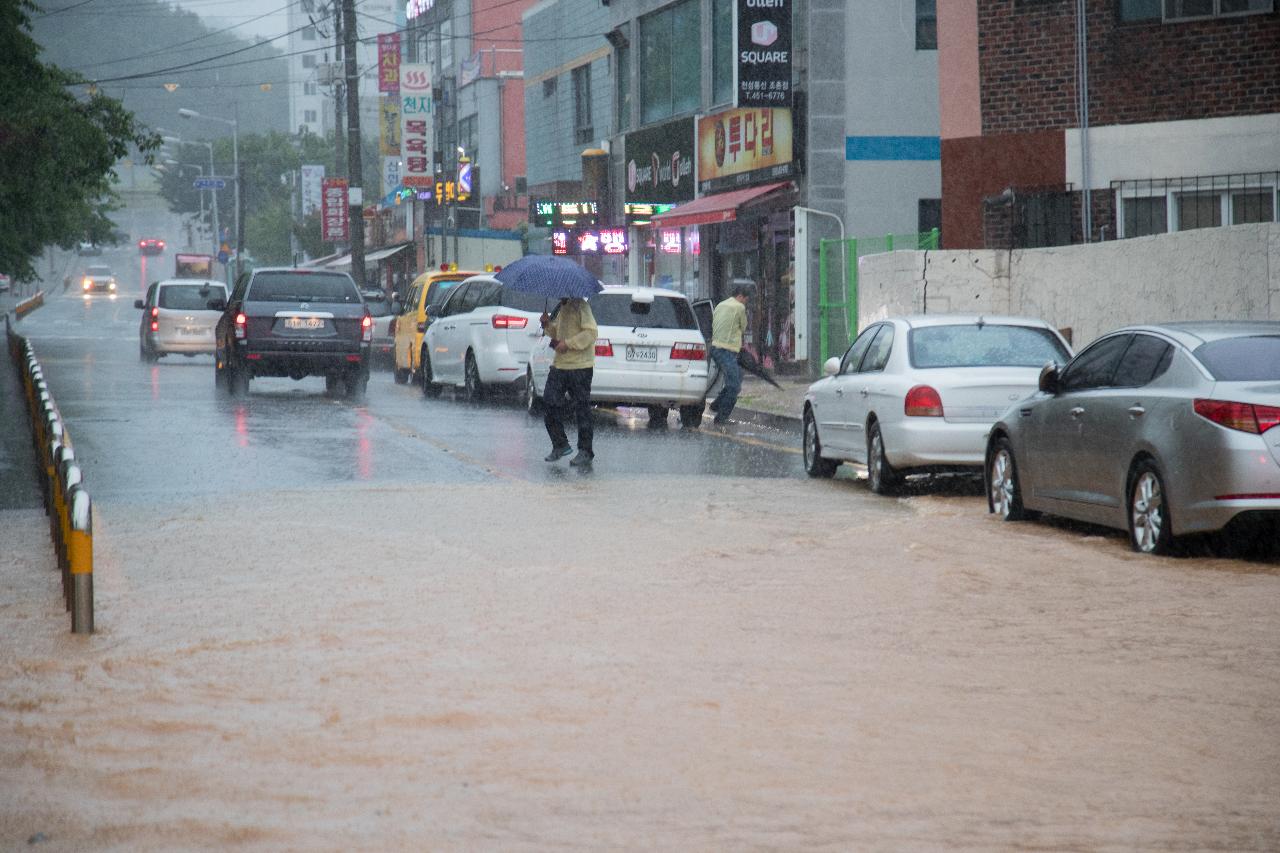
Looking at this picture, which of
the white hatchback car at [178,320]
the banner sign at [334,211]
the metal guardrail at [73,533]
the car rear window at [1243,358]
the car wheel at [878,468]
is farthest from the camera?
the banner sign at [334,211]

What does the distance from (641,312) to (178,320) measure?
2080 cm

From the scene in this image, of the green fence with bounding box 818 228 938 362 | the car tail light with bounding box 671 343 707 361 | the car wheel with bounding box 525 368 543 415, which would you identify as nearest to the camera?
the car tail light with bounding box 671 343 707 361

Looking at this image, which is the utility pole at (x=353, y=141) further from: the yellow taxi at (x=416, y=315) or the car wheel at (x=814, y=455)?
the car wheel at (x=814, y=455)

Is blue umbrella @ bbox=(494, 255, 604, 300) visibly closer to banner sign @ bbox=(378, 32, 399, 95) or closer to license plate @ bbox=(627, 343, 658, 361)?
license plate @ bbox=(627, 343, 658, 361)

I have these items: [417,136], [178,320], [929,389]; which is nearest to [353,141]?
[178,320]

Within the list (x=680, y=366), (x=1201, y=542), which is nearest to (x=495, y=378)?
(x=680, y=366)

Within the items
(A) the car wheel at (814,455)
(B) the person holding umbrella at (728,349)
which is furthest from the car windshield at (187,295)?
(A) the car wheel at (814,455)

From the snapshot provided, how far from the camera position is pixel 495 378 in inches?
998

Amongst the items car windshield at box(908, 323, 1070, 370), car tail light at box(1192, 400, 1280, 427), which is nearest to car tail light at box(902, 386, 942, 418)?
car windshield at box(908, 323, 1070, 370)

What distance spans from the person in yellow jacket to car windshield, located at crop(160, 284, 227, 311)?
24.9 m

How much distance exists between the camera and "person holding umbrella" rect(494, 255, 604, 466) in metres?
17.0

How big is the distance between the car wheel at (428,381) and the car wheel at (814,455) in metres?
11.2

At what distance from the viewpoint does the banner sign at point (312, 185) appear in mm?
93750

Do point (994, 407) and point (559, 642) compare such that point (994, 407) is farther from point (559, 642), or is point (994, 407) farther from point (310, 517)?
point (559, 642)
